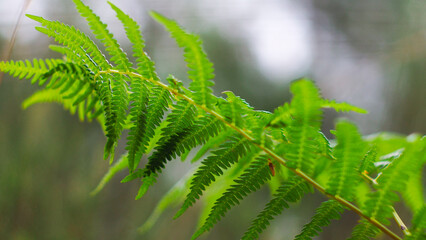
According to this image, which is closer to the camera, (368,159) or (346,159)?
(346,159)

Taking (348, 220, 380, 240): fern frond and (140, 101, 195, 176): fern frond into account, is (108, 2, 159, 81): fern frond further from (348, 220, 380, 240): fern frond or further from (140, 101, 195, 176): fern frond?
(348, 220, 380, 240): fern frond

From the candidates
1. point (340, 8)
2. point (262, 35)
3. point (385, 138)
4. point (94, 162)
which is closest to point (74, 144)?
point (94, 162)

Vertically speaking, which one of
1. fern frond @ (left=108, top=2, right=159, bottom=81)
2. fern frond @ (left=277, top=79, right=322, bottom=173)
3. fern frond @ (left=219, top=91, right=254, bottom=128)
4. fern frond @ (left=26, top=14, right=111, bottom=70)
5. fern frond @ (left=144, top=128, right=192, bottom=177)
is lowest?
fern frond @ (left=144, top=128, right=192, bottom=177)

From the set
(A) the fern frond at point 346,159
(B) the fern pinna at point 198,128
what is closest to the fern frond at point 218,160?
(B) the fern pinna at point 198,128

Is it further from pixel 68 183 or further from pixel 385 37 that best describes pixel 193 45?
pixel 385 37

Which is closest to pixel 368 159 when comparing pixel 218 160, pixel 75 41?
pixel 218 160

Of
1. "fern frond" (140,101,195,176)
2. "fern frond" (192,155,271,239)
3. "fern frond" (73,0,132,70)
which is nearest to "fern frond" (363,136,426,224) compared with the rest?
"fern frond" (192,155,271,239)

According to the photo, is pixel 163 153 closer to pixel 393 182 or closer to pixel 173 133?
pixel 173 133
